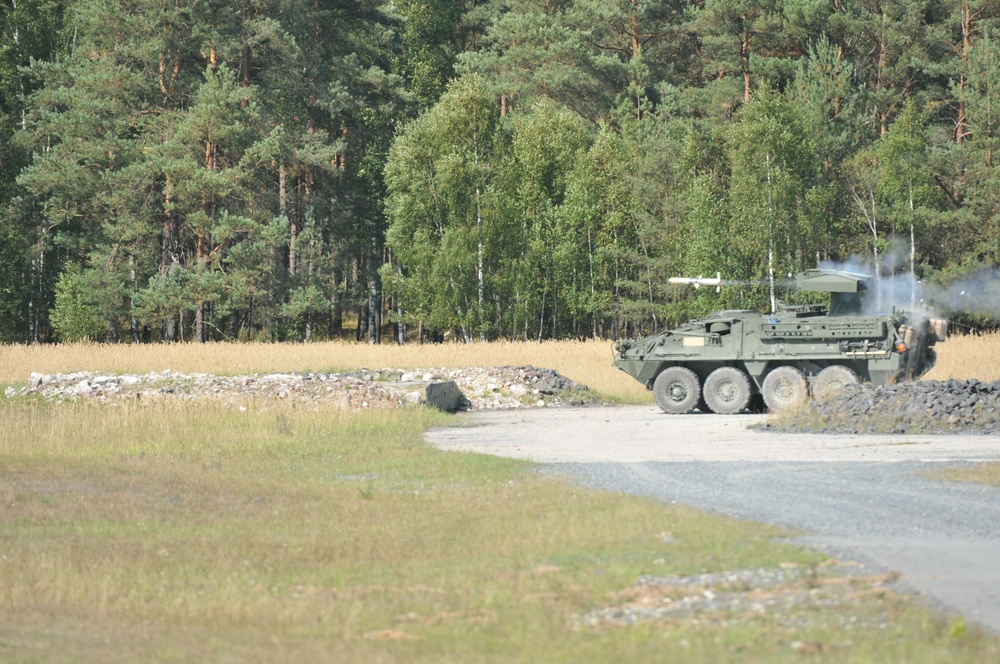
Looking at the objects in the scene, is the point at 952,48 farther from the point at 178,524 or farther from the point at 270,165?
the point at 178,524

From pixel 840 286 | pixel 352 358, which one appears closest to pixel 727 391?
pixel 840 286

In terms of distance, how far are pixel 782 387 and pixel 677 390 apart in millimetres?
2306

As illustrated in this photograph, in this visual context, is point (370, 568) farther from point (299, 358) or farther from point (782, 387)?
point (299, 358)

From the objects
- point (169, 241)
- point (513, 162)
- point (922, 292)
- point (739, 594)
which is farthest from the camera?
point (513, 162)

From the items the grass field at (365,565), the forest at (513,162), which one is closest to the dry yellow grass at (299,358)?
the forest at (513,162)

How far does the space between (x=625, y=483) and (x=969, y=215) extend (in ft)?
116

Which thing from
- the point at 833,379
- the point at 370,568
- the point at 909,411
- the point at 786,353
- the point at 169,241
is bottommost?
the point at 370,568

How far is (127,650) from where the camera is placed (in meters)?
6.79

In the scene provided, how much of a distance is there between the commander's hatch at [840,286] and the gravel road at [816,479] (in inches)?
133

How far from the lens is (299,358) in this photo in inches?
1374

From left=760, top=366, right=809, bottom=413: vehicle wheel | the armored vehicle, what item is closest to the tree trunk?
the armored vehicle

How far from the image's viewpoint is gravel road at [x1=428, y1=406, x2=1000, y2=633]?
8758 mm

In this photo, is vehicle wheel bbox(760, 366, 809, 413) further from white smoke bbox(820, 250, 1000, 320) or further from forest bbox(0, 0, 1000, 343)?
forest bbox(0, 0, 1000, 343)

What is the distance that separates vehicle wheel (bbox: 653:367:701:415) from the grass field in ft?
31.7
